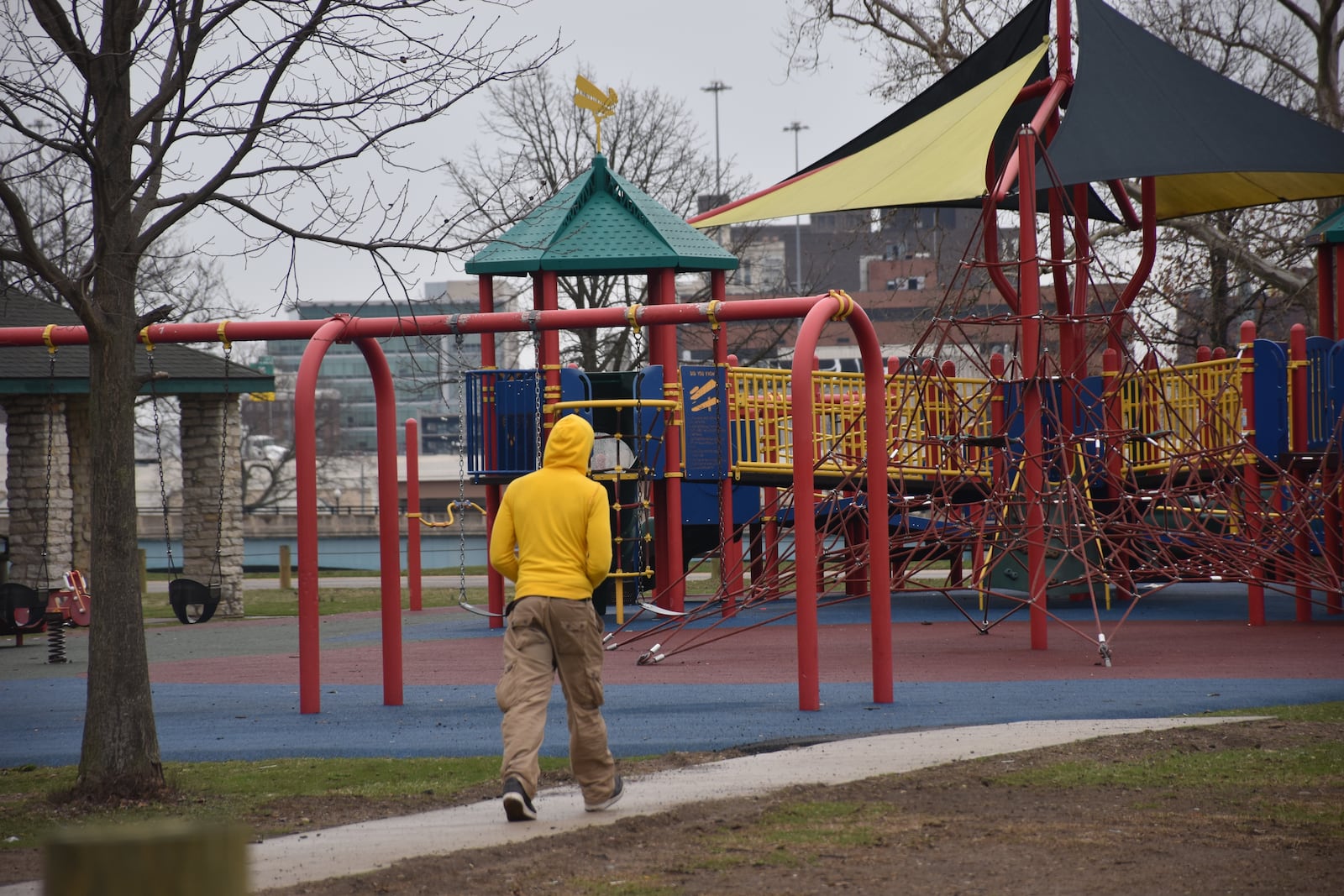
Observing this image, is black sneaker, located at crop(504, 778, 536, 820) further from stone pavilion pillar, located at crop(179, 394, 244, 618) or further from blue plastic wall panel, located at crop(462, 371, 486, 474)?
stone pavilion pillar, located at crop(179, 394, 244, 618)

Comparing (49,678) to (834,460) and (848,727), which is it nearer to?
(848,727)

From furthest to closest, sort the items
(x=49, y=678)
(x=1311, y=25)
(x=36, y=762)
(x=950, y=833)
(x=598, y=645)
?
1. (x=1311, y=25)
2. (x=49, y=678)
3. (x=36, y=762)
4. (x=598, y=645)
5. (x=950, y=833)

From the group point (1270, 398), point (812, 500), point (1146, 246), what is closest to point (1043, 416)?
point (1270, 398)

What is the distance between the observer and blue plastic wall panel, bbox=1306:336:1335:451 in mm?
15227

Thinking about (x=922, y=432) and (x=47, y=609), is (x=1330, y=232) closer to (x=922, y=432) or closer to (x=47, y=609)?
(x=922, y=432)

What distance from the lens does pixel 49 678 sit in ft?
41.4

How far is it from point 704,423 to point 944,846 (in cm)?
A: 1144

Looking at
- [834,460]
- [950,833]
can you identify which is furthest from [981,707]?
[834,460]

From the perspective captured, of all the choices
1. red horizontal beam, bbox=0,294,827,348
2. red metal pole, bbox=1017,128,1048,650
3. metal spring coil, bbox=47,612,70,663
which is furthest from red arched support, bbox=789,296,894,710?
metal spring coil, bbox=47,612,70,663

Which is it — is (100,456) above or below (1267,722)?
above

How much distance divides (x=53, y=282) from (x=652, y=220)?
1100cm

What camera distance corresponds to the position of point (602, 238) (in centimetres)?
1716

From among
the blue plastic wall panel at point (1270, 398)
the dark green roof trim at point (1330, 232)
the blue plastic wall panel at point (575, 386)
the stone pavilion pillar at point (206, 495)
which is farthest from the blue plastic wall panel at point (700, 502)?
the stone pavilion pillar at point (206, 495)

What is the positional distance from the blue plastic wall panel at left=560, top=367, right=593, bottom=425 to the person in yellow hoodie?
365 inches
